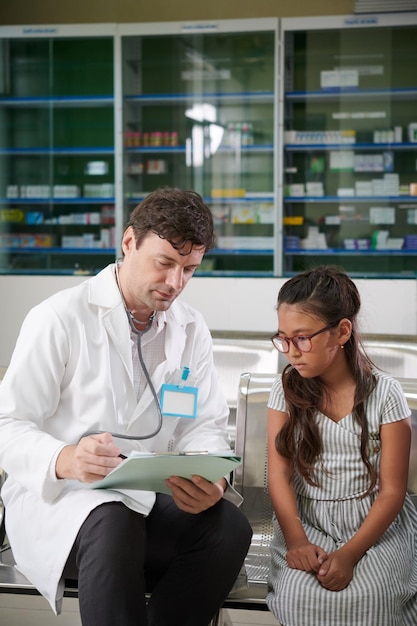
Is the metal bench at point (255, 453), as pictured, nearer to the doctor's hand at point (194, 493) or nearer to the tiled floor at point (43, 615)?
the doctor's hand at point (194, 493)

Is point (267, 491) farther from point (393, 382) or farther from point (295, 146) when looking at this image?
point (295, 146)

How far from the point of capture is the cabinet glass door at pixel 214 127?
6.80m

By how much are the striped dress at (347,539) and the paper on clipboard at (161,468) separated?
0.31 meters

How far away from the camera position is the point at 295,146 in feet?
22.0

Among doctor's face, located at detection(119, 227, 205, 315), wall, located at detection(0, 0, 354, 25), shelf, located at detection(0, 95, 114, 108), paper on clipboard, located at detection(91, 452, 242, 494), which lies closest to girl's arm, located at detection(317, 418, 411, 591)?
paper on clipboard, located at detection(91, 452, 242, 494)

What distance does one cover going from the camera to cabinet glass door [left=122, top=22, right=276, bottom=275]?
680cm

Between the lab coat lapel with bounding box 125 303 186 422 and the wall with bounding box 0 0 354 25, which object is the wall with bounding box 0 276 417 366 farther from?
the wall with bounding box 0 0 354 25

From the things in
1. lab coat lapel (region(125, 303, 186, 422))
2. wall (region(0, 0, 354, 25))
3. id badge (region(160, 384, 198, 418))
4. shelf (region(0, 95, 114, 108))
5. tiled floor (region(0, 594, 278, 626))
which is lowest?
tiled floor (region(0, 594, 278, 626))

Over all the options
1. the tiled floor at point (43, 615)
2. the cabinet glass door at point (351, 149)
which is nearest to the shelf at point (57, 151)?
the cabinet glass door at point (351, 149)

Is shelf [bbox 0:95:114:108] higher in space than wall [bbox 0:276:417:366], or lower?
higher

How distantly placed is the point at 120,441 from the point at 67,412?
13 centimetres

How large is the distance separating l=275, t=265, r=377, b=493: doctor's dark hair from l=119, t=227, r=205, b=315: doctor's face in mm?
247

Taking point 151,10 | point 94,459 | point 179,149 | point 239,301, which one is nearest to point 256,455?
point 94,459

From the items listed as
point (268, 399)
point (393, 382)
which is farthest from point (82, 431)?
point (393, 382)
